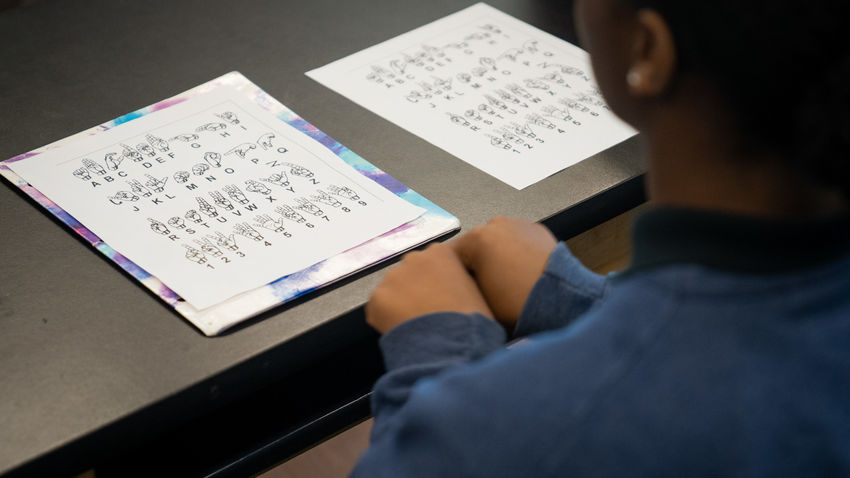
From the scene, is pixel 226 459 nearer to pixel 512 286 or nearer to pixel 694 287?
pixel 512 286

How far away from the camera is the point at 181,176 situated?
83cm

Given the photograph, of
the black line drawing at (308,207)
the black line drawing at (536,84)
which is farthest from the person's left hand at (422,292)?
the black line drawing at (536,84)

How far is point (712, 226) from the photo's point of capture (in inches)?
18.6

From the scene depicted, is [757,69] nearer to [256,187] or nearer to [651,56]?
[651,56]

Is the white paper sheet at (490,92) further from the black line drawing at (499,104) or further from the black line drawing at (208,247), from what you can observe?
the black line drawing at (208,247)

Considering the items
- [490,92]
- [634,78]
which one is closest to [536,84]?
[490,92]

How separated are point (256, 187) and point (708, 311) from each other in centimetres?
46

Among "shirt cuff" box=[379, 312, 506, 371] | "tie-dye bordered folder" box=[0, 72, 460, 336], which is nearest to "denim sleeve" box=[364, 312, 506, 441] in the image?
"shirt cuff" box=[379, 312, 506, 371]

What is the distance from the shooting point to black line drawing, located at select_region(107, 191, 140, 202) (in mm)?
804

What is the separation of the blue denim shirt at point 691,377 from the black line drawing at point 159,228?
1.17 feet

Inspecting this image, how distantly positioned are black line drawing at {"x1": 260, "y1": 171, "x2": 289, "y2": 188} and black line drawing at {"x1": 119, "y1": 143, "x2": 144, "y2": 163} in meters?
0.12

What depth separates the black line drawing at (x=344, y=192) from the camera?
0.81 meters

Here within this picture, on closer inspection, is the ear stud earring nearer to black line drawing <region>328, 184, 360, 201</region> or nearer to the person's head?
the person's head

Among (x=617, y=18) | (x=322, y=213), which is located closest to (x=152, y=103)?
(x=322, y=213)
